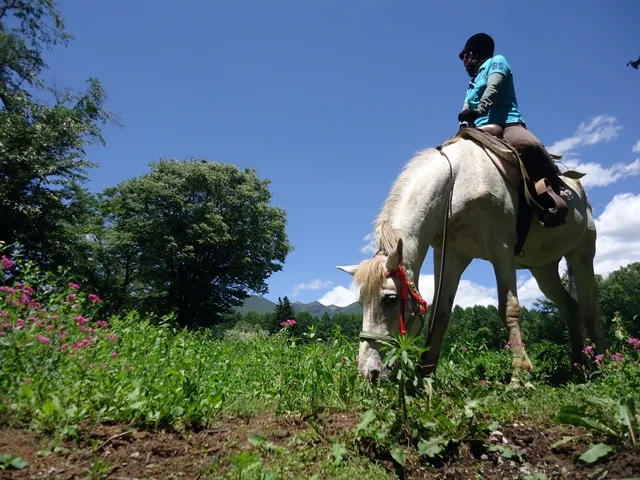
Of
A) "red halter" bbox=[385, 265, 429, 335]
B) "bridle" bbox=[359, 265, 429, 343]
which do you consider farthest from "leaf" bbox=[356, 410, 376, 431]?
"red halter" bbox=[385, 265, 429, 335]

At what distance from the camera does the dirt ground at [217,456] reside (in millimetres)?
1819

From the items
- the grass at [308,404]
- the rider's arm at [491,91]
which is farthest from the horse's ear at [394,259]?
the rider's arm at [491,91]

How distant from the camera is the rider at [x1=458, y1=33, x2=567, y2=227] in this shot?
14.5ft

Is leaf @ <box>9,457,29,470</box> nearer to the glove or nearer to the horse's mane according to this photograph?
the horse's mane

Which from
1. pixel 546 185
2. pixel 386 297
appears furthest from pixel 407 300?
Result: pixel 546 185

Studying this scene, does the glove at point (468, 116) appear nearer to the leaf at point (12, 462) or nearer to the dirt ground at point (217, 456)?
the dirt ground at point (217, 456)

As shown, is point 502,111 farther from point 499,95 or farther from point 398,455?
point 398,455

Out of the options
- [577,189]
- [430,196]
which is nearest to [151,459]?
[430,196]

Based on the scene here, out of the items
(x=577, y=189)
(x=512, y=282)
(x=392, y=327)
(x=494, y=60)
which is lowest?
(x=392, y=327)

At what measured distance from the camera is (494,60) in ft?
16.1

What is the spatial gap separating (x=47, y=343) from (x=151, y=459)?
1.60m

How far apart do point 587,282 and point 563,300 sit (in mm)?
449

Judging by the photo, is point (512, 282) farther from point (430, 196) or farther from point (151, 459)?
point (151, 459)

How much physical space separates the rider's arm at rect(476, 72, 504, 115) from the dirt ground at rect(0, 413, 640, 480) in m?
3.63
